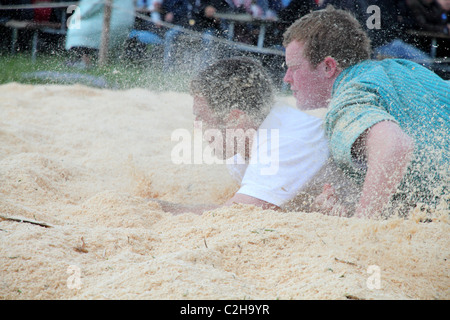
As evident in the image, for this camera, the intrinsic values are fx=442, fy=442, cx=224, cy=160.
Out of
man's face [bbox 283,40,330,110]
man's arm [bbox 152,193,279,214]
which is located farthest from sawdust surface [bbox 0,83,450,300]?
man's face [bbox 283,40,330,110]

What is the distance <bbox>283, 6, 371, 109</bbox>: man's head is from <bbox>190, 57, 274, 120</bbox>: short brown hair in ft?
0.58

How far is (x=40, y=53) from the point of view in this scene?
15.9 ft

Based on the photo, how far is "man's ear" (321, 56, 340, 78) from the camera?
7.47ft

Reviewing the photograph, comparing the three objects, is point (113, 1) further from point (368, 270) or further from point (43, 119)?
point (368, 270)

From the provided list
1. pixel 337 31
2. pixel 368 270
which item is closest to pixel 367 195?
pixel 368 270

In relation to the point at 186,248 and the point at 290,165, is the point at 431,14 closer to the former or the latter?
the point at 290,165

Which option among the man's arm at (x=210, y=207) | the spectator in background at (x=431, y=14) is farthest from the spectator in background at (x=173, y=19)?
the spectator in background at (x=431, y=14)

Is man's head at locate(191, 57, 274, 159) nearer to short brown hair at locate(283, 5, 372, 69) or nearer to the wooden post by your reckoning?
short brown hair at locate(283, 5, 372, 69)

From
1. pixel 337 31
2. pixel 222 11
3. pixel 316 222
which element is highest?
pixel 222 11

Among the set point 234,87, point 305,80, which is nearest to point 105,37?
point 234,87

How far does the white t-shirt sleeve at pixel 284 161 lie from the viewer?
6.28 feet

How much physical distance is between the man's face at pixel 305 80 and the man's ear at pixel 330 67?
0.07ft

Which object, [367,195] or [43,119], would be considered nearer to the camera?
[367,195]
